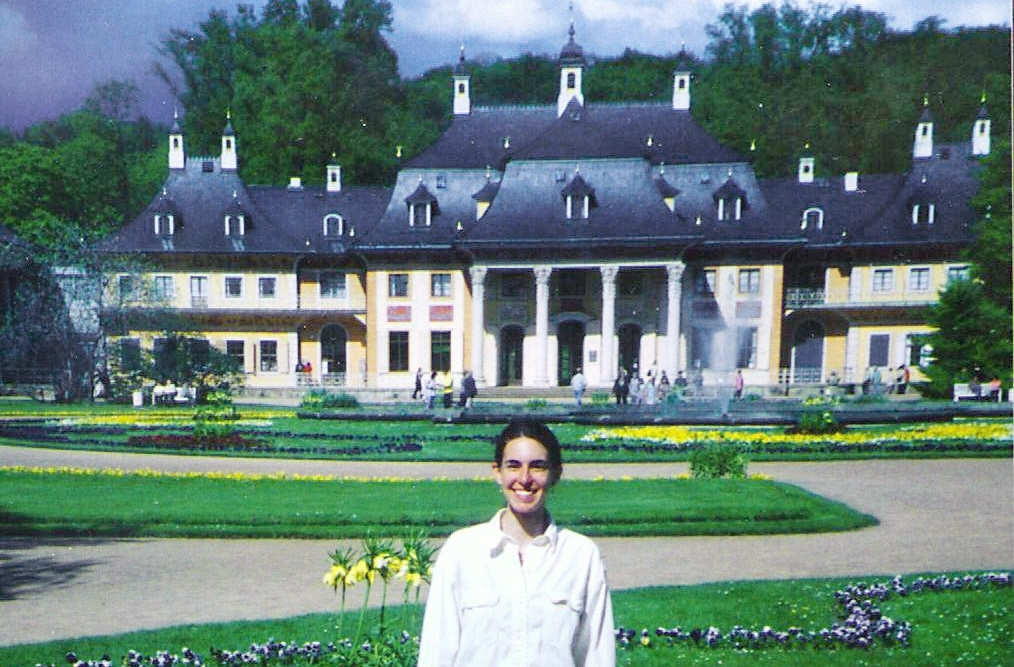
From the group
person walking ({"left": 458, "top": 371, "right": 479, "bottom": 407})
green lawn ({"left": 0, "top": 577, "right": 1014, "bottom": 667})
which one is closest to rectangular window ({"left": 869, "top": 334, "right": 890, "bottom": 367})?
green lawn ({"left": 0, "top": 577, "right": 1014, "bottom": 667})

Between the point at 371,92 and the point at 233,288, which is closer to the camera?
the point at 371,92

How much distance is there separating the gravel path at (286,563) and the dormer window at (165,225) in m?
3.79

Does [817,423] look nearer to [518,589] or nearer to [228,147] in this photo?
[228,147]

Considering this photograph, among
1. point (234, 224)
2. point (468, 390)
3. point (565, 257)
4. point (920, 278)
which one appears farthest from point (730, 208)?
point (234, 224)

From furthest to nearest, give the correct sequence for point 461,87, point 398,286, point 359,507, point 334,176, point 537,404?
1. point 537,404
2. point 398,286
3. point 334,176
4. point 359,507
5. point 461,87

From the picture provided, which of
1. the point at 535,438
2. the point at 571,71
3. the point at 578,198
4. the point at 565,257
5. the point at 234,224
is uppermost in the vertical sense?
the point at 571,71

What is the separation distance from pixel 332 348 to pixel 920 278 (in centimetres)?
1017

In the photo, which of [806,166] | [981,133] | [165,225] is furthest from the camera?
[806,166]

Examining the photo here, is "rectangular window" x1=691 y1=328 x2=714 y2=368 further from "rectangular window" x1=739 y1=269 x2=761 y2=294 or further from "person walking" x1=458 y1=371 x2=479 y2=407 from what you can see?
"person walking" x1=458 y1=371 x2=479 y2=407

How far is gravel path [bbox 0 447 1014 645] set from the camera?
7.93m

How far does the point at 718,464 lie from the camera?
13086 mm

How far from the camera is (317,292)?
1523 centimetres

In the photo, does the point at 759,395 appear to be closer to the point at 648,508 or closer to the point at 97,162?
the point at 648,508

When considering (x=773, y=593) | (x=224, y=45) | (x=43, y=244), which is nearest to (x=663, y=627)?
(x=773, y=593)
